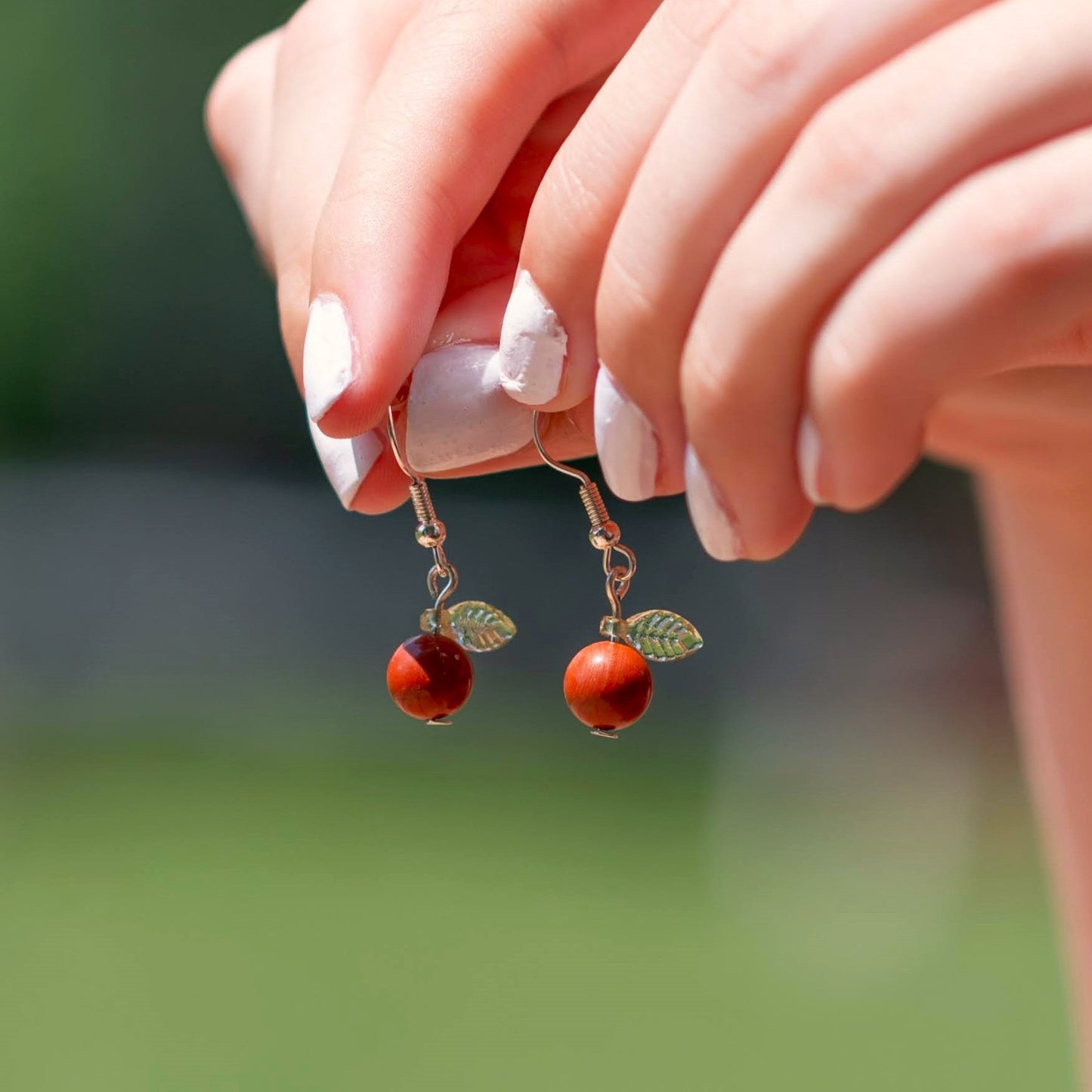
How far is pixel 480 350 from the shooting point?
478 mm

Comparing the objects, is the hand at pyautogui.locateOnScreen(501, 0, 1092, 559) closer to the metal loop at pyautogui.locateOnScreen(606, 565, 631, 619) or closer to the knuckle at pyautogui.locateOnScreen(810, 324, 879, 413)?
the knuckle at pyautogui.locateOnScreen(810, 324, 879, 413)

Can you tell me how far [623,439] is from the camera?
1.37 ft

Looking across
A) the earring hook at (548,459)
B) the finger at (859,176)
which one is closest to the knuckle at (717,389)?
the finger at (859,176)

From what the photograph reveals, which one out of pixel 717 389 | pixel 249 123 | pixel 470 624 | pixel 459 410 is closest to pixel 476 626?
pixel 470 624

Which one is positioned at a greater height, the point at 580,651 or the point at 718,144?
the point at 718,144

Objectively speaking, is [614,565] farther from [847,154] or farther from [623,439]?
[847,154]

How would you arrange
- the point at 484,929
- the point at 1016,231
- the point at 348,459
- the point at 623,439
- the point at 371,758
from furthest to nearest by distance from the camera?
the point at 371,758 < the point at 484,929 < the point at 348,459 < the point at 623,439 < the point at 1016,231

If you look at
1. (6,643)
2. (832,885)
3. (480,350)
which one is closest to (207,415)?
(6,643)

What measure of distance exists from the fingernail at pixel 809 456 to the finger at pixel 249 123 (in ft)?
1.26

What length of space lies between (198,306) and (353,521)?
840 mm

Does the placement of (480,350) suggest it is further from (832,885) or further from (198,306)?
(198,306)

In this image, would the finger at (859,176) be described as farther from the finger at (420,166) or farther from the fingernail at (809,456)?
the finger at (420,166)

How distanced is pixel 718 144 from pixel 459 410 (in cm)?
15

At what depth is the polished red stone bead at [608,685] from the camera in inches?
20.0
